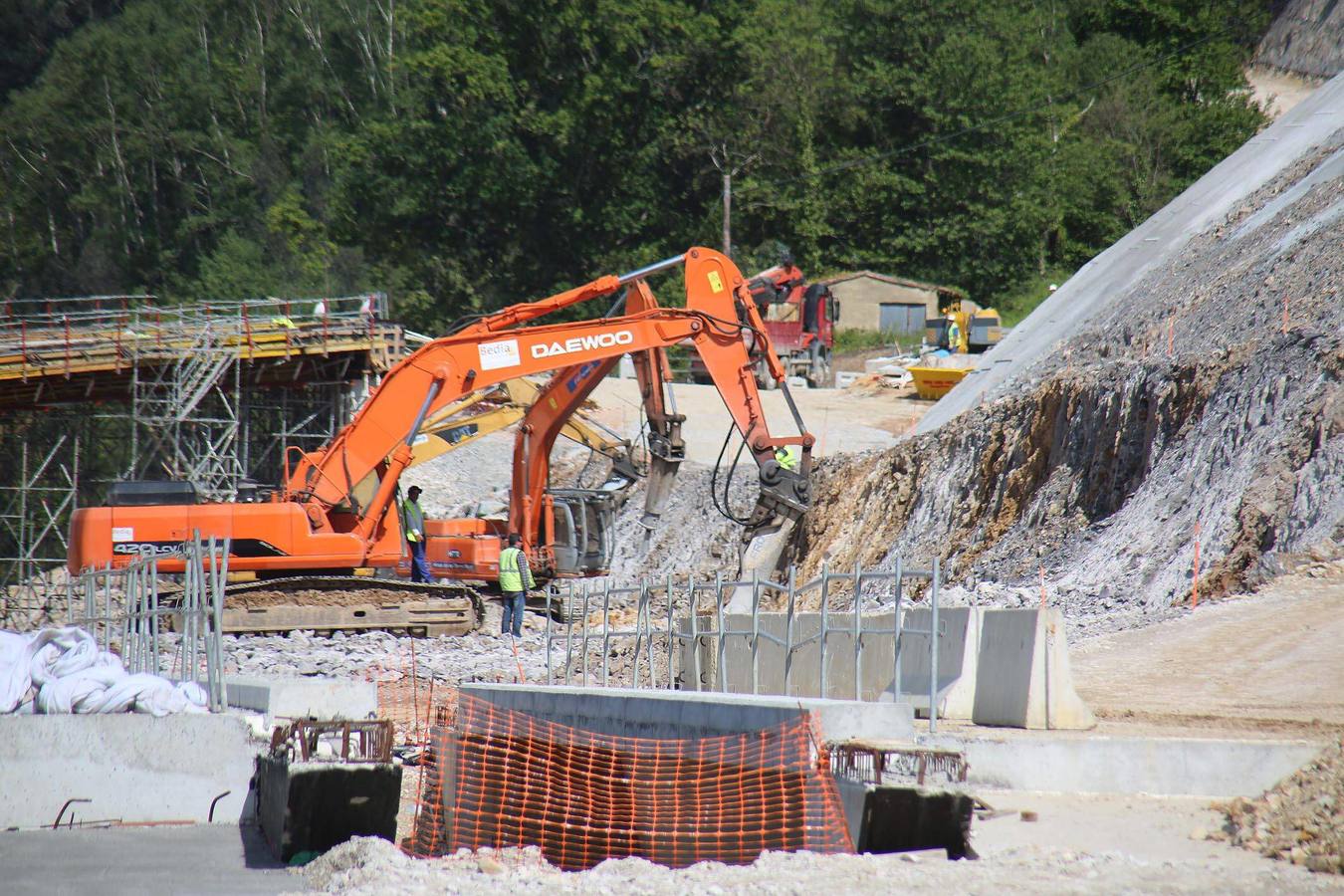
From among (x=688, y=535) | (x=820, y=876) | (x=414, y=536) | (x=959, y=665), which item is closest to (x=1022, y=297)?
(x=688, y=535)

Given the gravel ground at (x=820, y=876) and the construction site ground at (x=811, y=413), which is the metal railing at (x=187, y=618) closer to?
the gravel ground at (x=820, y=876)

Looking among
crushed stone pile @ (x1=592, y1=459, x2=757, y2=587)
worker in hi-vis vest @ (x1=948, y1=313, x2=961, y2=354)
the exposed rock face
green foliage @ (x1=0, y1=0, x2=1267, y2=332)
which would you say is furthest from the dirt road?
the exposed rock face

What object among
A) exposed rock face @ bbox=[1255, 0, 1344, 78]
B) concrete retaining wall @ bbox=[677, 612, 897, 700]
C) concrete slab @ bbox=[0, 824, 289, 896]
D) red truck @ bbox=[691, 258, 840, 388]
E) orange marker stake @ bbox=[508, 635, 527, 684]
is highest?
exposed rock face @ bbox=[1255, 0, 1344, 78]

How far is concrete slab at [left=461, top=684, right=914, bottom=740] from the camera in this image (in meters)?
8.98

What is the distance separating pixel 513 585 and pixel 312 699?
7.36 m

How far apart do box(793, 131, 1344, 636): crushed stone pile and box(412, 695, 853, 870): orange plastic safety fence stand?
6522 mm

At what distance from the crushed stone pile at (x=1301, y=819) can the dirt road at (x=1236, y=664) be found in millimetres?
1692

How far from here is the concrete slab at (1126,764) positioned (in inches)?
364

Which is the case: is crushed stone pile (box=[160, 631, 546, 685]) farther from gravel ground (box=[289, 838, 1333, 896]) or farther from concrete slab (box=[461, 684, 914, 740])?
gravel ground (box=[289, 838, 1333, 896])

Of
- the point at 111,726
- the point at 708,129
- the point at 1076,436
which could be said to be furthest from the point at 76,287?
the point at 111,726

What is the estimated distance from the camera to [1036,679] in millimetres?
10492

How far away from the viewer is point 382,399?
20.1 meters

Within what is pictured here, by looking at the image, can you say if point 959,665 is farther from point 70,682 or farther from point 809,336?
point 809,336

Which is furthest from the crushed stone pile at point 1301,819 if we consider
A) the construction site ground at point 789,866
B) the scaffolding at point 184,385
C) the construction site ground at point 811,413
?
the construction site ground at point 811,413
